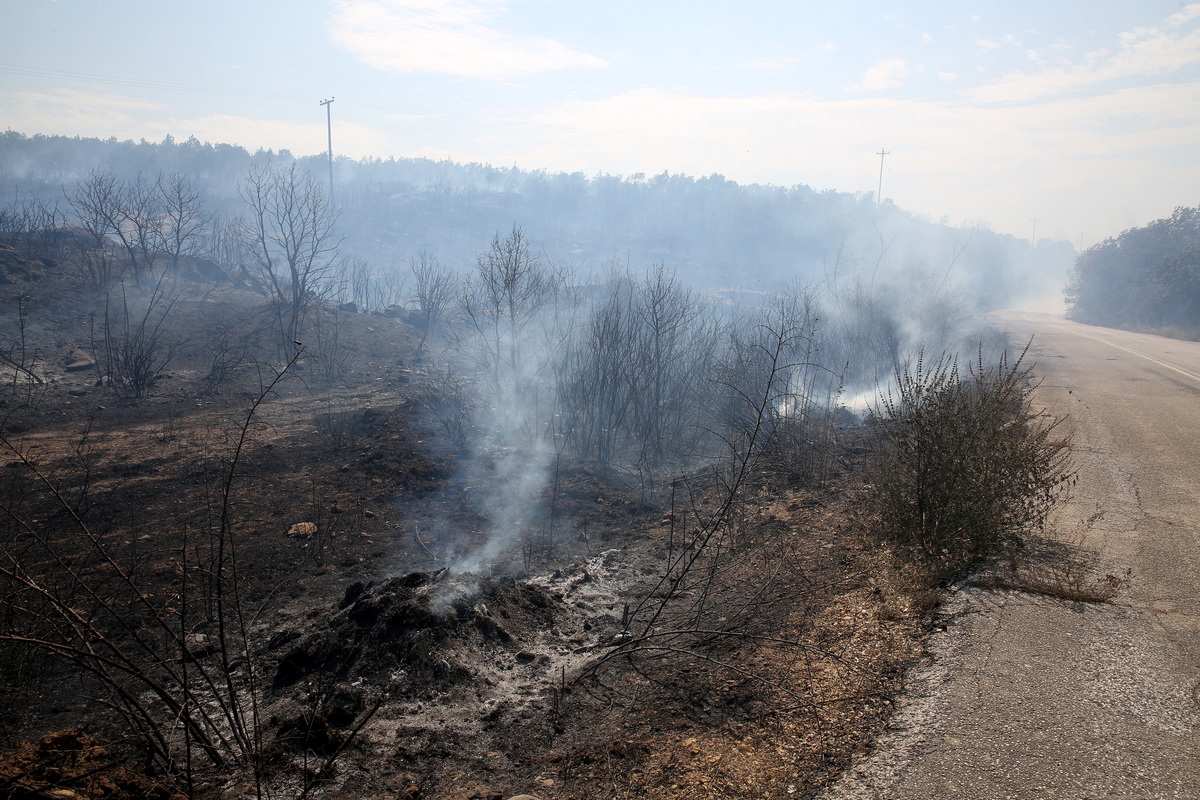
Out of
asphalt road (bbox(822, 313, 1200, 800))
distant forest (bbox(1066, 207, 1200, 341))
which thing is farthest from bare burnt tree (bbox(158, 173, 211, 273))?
distant forest (bbox(1066, 207, 1200, 341))

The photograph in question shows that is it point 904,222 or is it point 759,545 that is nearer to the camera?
point 759,545

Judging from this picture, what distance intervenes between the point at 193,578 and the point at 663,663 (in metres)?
4.31

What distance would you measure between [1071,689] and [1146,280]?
37.5m

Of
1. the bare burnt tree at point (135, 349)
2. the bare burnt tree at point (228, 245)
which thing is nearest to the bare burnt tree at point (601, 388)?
the bare burnt tree at point (135, 349)

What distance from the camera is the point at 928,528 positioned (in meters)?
5.11

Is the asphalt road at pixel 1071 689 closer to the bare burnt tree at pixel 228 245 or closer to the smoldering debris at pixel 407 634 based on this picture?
the smoldering debris at pixel 407 634

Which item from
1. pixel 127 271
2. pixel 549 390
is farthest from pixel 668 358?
pixel 127 271

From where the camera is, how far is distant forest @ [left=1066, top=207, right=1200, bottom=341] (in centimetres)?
2647

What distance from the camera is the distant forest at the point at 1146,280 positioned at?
26.5 meters

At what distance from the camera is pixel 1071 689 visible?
3.24 m

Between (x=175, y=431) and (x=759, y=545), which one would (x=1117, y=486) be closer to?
(x=759, y=545)

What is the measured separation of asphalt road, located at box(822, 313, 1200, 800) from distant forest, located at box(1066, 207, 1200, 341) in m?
25.4

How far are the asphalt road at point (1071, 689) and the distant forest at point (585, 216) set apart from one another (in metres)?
37.6

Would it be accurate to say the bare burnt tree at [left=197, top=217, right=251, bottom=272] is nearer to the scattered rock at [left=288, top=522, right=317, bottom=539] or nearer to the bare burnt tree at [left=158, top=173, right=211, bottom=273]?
the bare burnt tree at [left=158, top=173, right=211, bottom=273]
